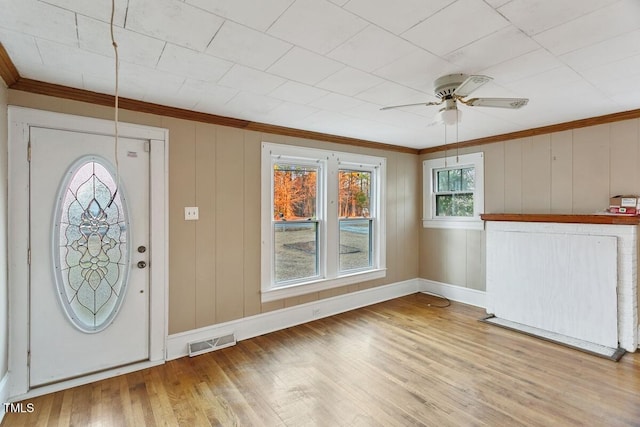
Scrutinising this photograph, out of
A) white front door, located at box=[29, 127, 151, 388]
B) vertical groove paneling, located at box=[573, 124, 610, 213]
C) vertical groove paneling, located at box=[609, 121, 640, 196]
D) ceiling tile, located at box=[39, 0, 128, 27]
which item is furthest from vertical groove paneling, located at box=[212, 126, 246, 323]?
vertical groove paneling, located at box=[609, 121, 640, 196]

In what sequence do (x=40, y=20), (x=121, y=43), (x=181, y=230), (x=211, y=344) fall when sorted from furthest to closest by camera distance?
1. (x=211, y=344)
2. (x=181, y=230)
3. (x=121, y=43)
4. (x=40, y=20)

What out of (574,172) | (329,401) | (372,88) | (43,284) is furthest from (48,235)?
(574,172)

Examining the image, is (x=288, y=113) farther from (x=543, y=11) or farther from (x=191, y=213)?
(x=543, y=11)

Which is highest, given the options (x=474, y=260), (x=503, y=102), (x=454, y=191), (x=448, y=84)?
(x=448, y=84)

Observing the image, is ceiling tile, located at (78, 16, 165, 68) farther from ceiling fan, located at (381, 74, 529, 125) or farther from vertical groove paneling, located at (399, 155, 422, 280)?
Answer: vertical groove paneling, located at (399, 155, 422, 280)

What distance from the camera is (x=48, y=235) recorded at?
2459mm

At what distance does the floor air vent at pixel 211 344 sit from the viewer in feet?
10.1

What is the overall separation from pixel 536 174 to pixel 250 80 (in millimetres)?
3613

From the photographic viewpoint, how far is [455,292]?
4.77 metres

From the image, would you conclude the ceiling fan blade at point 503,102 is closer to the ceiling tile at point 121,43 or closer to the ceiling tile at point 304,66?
the ceiling tile at point 304,66

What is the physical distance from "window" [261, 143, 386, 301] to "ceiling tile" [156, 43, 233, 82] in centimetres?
138

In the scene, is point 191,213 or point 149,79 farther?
point 191,213

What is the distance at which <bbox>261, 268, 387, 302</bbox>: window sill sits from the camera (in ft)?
12.0

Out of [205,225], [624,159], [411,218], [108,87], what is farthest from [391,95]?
[411,218]
